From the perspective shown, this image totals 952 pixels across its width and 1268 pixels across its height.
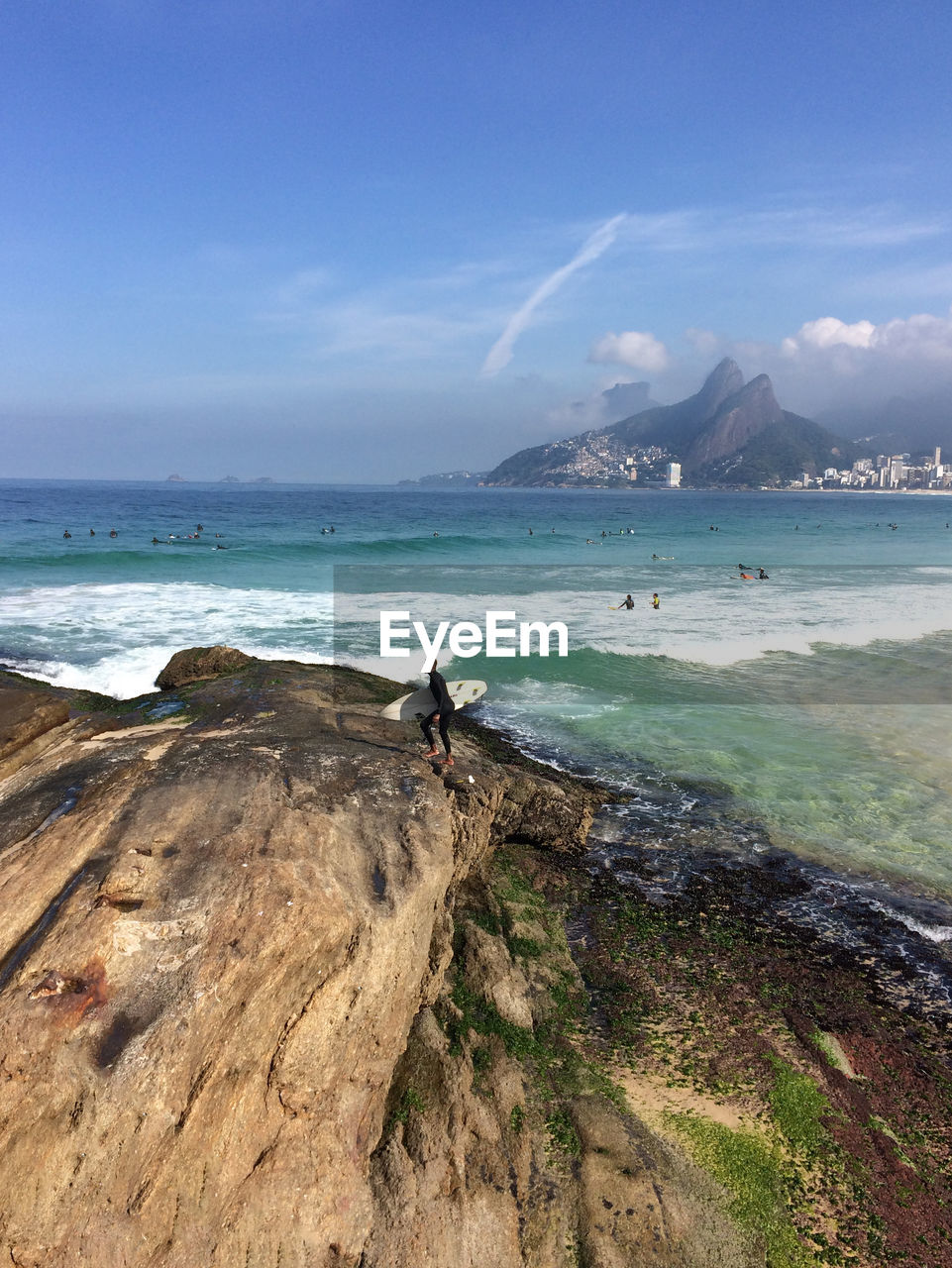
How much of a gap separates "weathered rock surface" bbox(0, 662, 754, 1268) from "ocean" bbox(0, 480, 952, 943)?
6.46 m

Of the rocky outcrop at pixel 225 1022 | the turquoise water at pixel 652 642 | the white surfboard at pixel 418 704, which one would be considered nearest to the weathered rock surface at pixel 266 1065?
the rocky outcrop at pixel 225 1022

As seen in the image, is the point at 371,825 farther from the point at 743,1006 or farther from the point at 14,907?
the point at 743,1006

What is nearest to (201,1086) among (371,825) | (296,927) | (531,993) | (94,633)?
(296,927)

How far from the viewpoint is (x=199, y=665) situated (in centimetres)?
1862

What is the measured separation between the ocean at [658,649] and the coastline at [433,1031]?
11.3 ft

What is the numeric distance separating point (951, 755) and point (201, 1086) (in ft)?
58.3

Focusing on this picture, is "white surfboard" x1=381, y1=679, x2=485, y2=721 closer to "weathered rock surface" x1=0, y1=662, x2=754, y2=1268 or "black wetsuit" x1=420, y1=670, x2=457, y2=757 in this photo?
"black wetsuit" x1=420, y1=670, x2=457, y2=757

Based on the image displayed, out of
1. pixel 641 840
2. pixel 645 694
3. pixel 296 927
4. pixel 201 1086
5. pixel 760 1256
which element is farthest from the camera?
pixel 645 694

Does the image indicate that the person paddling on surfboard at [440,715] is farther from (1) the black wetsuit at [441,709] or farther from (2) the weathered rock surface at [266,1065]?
(2) the weathered rock surface at [266,1065]

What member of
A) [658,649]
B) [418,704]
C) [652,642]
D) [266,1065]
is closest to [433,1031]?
[266,1065]

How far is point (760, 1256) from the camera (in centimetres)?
646

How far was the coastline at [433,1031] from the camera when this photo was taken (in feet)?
20.0

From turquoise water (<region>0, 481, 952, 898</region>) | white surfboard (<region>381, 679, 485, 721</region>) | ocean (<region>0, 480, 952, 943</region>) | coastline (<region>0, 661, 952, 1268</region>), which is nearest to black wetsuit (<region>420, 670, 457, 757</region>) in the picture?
white surfboard (<region>381, 679, 485, 721</region>)

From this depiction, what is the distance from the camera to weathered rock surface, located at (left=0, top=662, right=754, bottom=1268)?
5617mm
